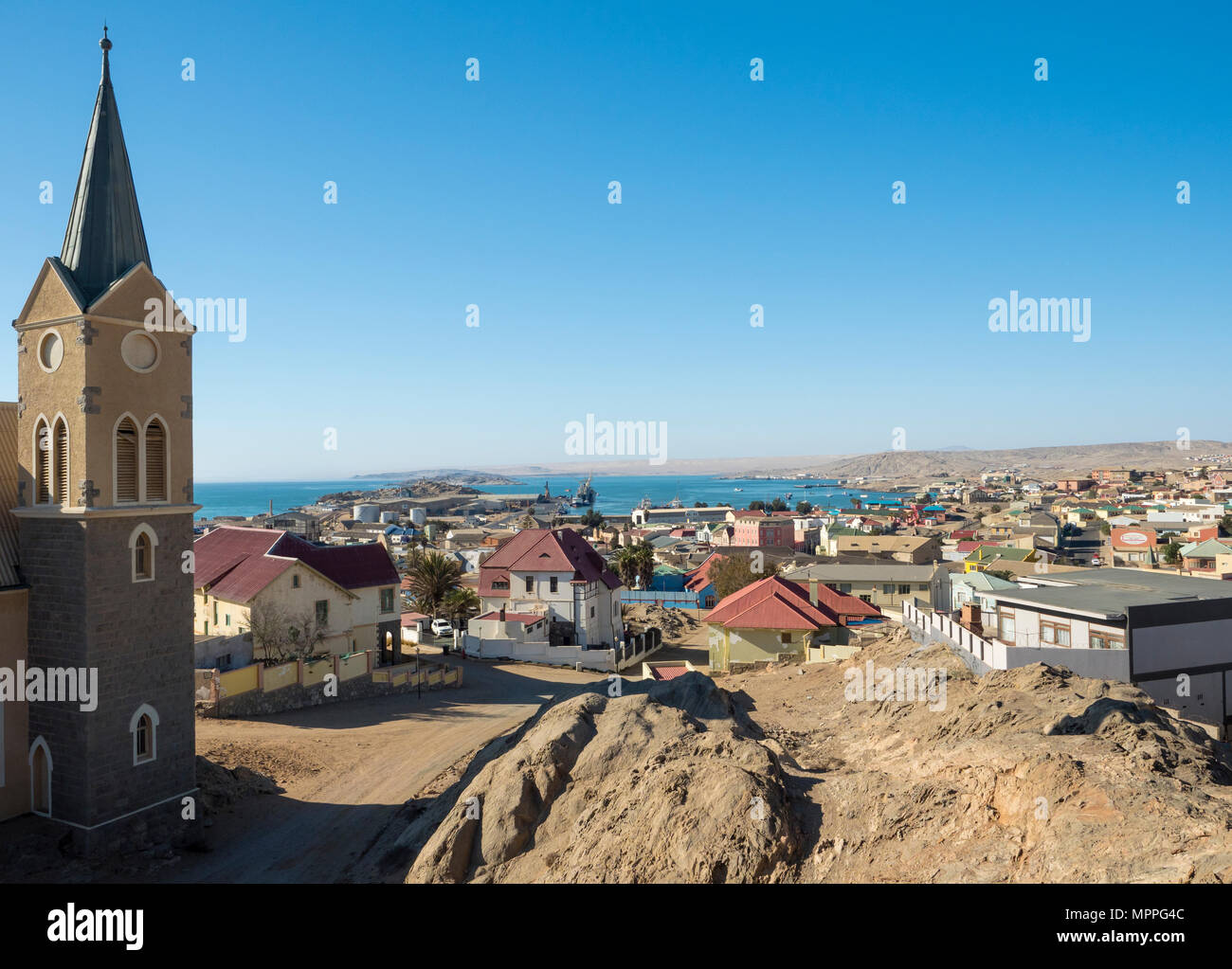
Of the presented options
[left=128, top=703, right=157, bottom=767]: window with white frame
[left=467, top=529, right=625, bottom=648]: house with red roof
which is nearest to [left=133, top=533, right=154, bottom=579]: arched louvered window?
[left=128, top=703, right=157, bottom=767]: window with white frame

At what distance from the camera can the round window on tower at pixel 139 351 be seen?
1742 cm

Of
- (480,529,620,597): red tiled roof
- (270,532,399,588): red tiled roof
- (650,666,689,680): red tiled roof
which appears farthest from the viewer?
(480,529,620,597): red tiled roof

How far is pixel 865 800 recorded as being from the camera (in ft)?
37.6

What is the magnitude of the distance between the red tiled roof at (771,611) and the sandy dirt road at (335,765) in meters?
8.20

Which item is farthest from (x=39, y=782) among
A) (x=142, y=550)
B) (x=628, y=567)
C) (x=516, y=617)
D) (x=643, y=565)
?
(x=628, y=567)

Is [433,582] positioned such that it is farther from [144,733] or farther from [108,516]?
[108,516]

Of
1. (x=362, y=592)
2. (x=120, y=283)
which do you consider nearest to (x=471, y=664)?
(x=362, y=592)

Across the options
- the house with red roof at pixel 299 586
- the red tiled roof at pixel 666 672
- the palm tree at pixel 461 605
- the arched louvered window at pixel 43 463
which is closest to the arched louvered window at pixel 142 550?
the arched louvered window at pixel 43 463

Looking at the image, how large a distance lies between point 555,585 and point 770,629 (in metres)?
13.7

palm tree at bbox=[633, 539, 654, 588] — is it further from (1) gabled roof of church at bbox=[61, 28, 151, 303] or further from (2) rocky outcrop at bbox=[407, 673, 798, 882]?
(1) gabled roof of church at bbox=[61, 28, 151, 303]

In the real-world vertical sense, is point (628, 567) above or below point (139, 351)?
below

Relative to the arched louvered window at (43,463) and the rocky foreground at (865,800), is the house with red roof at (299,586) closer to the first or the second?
the arched louvered window at (43,463)

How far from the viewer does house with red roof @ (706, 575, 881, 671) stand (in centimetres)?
3688

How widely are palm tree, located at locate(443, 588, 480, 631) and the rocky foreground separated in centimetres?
3051
